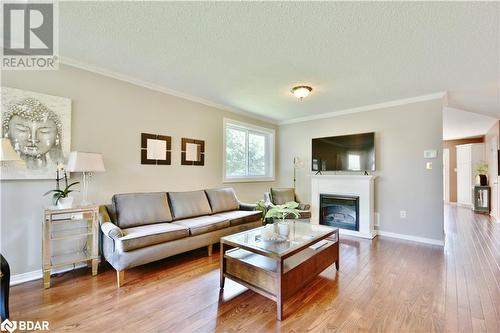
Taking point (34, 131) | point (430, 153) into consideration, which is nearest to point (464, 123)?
point (430, 153)

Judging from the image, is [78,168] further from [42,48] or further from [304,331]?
[304,331]

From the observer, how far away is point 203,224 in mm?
3051

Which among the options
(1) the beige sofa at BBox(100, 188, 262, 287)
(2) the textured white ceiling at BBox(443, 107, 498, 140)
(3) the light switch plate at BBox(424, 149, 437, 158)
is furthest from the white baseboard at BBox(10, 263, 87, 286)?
(2) the textured white ceiling at BBox(443, 107, 498, 140)

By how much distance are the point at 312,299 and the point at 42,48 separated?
3.67m

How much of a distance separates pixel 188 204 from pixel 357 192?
2.97 metres

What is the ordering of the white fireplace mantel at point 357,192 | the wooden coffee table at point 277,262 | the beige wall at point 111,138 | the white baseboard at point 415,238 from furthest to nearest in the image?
the white fireplace mantel at point 357,192 → the white baseboard at point 415,238 → the beige wall at point 111,138 → the wooden coffee table at point 277,262

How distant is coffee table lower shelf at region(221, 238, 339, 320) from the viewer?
1867mm

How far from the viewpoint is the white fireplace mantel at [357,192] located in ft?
13.3

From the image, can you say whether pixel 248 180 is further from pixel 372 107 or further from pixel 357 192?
pixel 372 107

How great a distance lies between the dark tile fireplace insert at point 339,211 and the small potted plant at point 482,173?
4.95 m

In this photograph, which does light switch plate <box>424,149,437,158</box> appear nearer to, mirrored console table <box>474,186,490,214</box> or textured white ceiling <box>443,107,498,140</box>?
textured white ceiling <box>443,107,498,140</box>

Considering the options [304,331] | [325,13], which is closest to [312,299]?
[304,331]

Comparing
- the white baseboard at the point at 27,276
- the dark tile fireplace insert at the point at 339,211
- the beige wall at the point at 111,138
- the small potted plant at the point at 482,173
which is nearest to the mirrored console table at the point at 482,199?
the small potted plant at the point at 482,173

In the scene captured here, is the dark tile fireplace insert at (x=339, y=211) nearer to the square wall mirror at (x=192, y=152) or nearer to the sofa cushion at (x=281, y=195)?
the sofa cushion at (x=281, y=195)
